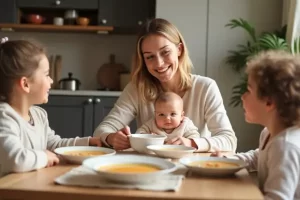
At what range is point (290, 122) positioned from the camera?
1.35 metres

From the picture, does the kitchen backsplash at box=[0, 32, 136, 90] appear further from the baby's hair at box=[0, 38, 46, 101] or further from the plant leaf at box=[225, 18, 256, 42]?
the baby's hair at box=[0, 38, 46, 101]

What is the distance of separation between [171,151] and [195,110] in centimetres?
70

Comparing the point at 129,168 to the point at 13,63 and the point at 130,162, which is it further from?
the point at 13,63

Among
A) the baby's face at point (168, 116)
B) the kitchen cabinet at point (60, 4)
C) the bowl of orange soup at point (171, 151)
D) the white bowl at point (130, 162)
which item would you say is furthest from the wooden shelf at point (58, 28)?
the white bowl at point (130, 162)

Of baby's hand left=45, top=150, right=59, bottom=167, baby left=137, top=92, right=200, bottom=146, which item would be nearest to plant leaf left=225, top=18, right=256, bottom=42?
baby left=137, top=92, right=200, bottom=146

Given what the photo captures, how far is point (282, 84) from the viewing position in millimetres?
1346

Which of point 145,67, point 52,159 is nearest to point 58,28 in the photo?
point 145,67

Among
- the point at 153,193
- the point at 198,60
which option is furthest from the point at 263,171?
the point at 198,60

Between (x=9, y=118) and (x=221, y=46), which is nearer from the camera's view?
(x=9, y=118)

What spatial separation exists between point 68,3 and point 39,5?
25 centimetres

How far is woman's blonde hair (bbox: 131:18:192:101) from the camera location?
6.92 ft

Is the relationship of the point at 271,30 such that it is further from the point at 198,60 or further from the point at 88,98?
the point at 88,98

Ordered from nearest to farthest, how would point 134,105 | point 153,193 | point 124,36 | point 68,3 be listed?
1. point 153,193
2. point 134,105
3. point 68,3
4. point 124,36

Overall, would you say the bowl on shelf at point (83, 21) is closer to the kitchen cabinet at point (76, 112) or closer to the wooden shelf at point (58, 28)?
the wooden shelf at point (58, 28)
